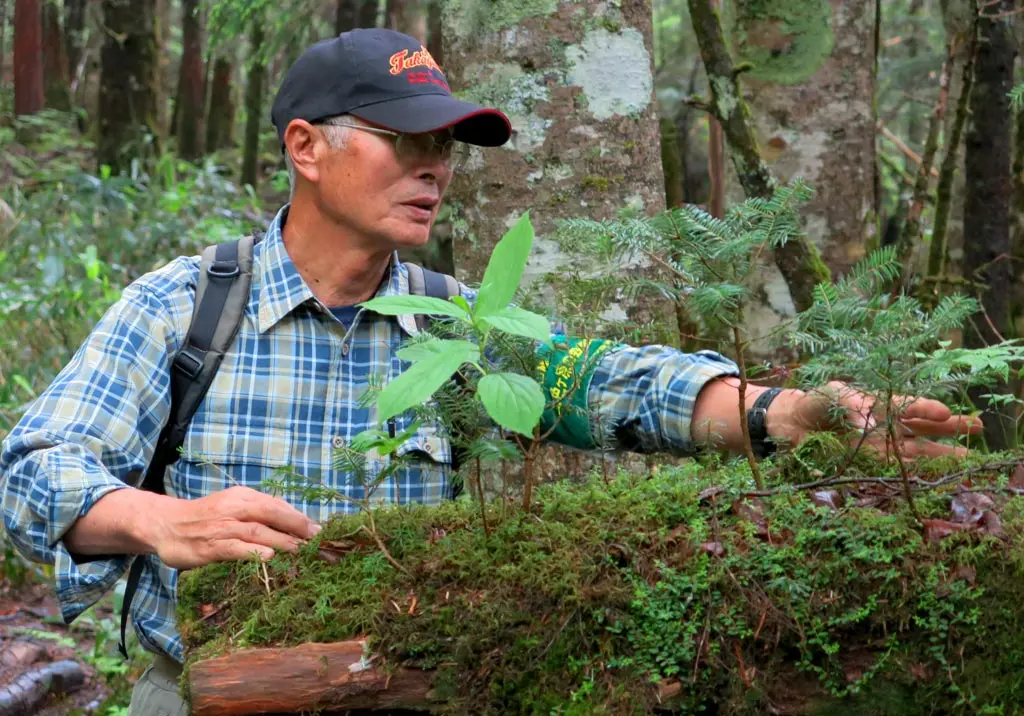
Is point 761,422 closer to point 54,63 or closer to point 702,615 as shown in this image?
point 702,615

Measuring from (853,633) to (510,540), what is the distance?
0.62 meters

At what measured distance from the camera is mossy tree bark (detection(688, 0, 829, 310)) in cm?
396

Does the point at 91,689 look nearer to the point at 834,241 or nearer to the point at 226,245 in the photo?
the point at 226,245

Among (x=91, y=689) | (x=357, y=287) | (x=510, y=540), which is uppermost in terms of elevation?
(x=357, y=287)

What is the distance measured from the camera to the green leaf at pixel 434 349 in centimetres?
181

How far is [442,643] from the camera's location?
74.3 inches

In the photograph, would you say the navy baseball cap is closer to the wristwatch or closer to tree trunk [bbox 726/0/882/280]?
the wristwatch

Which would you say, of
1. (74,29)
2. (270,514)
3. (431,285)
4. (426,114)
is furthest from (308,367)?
(74,29)

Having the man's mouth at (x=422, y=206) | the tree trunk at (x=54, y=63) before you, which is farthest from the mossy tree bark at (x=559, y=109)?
the tree trunk at (x=54, y=63)

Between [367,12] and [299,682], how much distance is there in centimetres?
1374

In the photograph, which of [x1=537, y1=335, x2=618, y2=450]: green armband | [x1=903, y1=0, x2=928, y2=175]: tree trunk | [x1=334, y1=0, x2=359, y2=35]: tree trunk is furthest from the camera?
[x1=334, y1=0, x2=359, y2=35]: tree trunk

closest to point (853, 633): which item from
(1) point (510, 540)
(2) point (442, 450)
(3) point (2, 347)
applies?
(1) point (510, 540)

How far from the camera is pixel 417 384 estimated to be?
5.68 ft

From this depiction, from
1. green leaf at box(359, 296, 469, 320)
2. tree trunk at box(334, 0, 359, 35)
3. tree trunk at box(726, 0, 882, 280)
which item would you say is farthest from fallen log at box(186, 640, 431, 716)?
tree trunk at box(334, 0, 359, 35)
